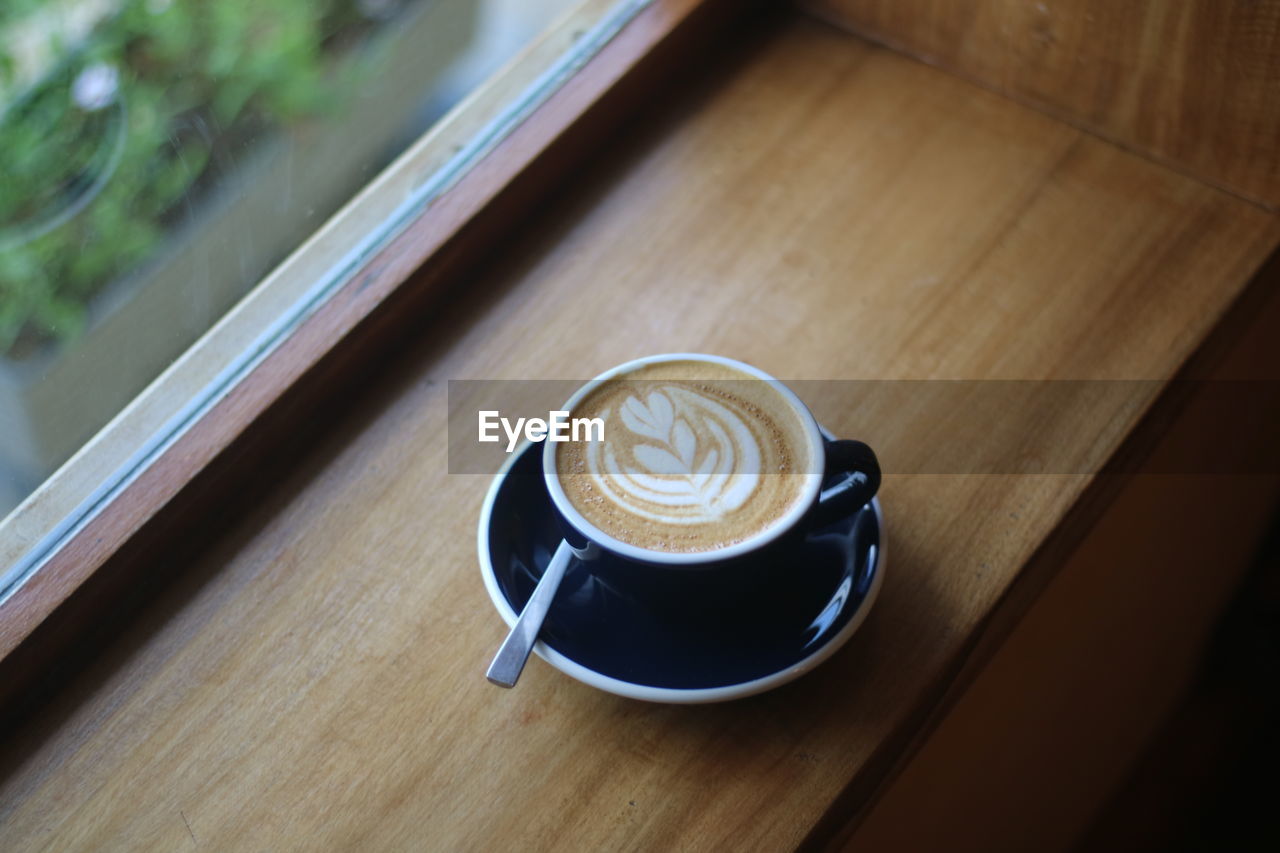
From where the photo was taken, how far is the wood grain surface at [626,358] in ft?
2.00

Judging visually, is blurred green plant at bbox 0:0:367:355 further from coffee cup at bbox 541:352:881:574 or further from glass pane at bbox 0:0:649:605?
coffee cup at bbox 541:352:881:574

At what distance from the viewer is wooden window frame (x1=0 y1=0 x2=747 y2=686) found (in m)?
0.64

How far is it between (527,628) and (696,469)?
119 mm

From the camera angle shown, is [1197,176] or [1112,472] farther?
[1197,176]

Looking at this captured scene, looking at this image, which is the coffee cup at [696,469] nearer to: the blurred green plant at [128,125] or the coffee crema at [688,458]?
the coffee crema at [688,458]

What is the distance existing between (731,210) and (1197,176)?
0.33m

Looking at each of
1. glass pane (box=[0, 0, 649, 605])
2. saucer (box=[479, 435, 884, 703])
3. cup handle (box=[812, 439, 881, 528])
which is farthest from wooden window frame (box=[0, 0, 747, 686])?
cup handle (box=[812, 439, 881, 528])

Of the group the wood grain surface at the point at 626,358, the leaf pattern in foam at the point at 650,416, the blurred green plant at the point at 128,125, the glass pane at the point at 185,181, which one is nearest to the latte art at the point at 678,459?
the leaf pattern in foam at the point at 650,416

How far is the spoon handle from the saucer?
16 millimetres

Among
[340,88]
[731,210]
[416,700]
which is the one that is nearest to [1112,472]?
[731,210]

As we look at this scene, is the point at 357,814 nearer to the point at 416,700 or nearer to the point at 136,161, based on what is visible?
the point at 416,700

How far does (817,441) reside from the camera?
0.61 meters

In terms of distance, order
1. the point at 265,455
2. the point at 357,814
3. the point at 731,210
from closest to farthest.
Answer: the point at 357,814, the point at 265,455, the point at 731,210

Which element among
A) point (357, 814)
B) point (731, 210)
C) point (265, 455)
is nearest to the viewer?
point (357, 814)
